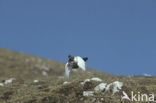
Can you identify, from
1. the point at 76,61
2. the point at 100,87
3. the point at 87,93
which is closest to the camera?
the point at 87,93

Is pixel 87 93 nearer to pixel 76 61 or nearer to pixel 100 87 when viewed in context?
pixel 100 87

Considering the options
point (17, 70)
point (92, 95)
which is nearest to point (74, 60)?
point (92, 95)

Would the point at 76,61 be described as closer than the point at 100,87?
No

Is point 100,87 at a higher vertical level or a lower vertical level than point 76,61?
lower

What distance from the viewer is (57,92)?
1661cm

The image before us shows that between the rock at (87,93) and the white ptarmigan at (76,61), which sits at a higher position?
the white ptarmigan at (76,61)

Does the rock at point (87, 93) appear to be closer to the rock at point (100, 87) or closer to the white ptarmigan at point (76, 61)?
the rock at point (100, 87)

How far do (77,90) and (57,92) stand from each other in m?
1.02

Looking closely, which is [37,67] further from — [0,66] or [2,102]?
[2,102]

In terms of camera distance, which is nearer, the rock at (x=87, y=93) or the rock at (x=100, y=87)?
the rock at (x=87, y=93)

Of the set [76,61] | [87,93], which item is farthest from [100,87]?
[76,61]

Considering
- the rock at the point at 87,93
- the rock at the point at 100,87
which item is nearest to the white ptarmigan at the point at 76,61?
the rock at the point at 100,87

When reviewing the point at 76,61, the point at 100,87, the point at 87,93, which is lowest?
the point at 87,93

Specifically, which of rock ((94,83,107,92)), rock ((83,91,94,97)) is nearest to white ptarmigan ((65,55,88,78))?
rock ((94,83,107,92))
